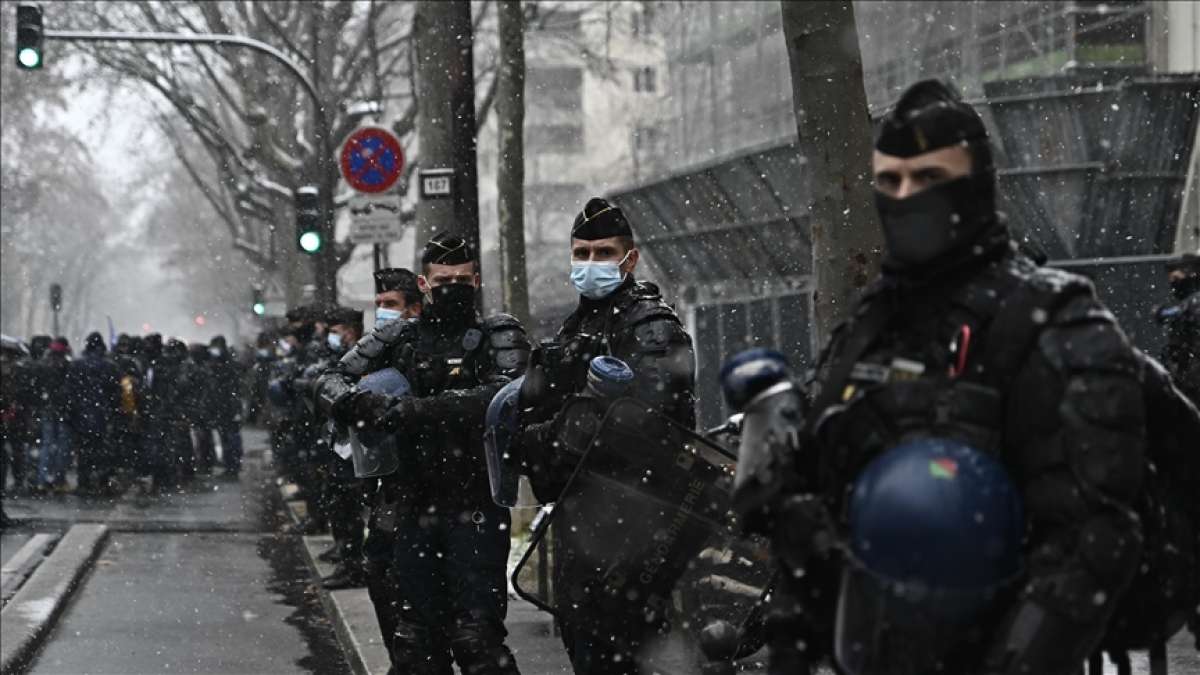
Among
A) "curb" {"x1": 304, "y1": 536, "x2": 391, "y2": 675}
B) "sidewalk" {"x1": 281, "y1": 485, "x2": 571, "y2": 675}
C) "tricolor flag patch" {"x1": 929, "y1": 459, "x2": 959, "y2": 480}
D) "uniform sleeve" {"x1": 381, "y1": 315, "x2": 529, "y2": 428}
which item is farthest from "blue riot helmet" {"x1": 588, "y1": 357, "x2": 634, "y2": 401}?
"curb" {"x1": 304, "y1": 536, "x2": 391, "y2": 675}

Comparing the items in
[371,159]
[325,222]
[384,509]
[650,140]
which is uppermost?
[650,140]

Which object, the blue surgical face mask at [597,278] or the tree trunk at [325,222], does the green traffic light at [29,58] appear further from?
the blue surgical face mask at [597,278]

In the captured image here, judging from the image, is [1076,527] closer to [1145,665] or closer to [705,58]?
[1145,665]

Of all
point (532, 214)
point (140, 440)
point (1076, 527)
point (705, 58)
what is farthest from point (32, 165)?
point (1076, 527)

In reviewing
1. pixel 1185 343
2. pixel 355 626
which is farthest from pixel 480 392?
pixel 1185 343

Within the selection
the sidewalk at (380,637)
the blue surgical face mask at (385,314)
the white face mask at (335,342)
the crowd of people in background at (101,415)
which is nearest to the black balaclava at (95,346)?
Answer: the crowd of people in background at (101,415)

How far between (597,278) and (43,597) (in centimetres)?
753

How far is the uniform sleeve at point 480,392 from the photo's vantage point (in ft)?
23.4

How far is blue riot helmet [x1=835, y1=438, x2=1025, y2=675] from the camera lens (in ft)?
11.0

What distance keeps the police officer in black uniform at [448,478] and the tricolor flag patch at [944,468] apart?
3750 millimetres

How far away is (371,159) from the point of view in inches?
599

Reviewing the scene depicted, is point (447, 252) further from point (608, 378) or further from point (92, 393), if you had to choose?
point (92, 393)

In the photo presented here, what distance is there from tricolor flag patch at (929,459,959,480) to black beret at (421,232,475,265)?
418 cm

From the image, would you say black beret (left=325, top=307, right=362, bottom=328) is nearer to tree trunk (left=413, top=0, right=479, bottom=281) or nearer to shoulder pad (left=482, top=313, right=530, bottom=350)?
tree trunk (left=413, top=0, right=479, bottom=281)
